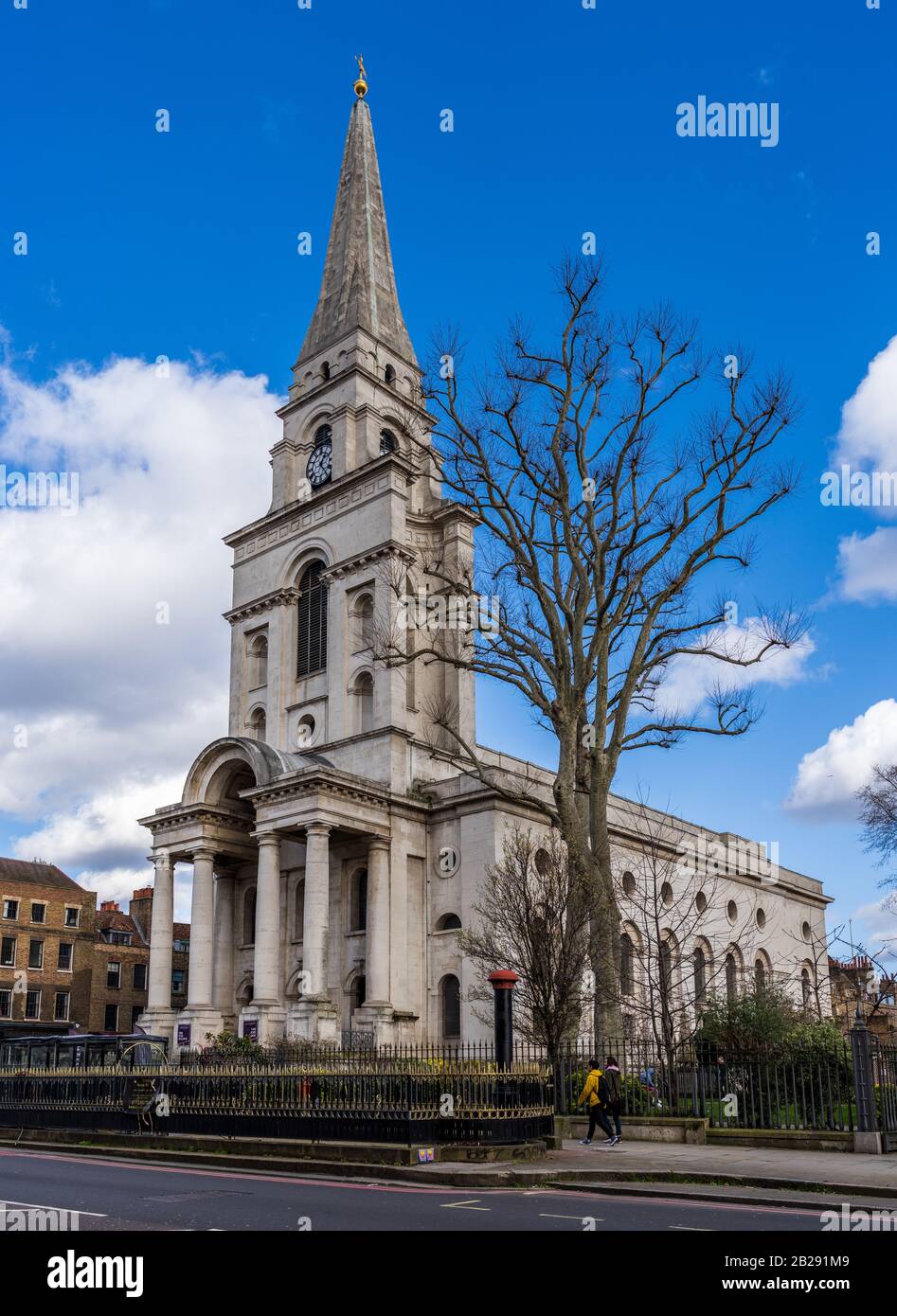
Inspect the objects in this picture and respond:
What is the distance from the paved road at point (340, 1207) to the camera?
37.3 ft

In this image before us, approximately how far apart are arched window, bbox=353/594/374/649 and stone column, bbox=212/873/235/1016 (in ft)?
37.1

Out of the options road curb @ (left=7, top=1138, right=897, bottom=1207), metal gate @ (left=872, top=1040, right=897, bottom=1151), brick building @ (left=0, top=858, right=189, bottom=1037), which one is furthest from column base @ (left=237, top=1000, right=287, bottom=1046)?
metal gate @ (left=872, top=1040, right=897, bottom=1151)

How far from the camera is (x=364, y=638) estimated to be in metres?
44.0

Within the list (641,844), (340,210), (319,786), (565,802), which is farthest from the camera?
(340,210)

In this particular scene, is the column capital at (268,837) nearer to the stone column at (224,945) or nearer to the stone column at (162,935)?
the stone column at (162,935)

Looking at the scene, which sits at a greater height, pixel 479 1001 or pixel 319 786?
pixel 319 786

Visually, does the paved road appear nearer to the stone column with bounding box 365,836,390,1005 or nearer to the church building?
the church building

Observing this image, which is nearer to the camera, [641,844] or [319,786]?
[319,786]

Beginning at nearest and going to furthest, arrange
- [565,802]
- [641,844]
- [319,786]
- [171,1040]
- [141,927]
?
[565,802]
[319,786]
[171,1040]
[641,844]
[141,927]

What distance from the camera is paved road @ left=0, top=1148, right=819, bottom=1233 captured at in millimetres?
11383

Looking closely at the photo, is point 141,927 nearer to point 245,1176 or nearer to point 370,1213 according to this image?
point 245,1176

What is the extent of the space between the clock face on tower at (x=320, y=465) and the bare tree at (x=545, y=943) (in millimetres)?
23570

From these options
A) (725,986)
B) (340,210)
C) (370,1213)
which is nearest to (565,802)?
(370,1213)

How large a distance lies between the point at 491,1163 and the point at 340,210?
2037 inches
